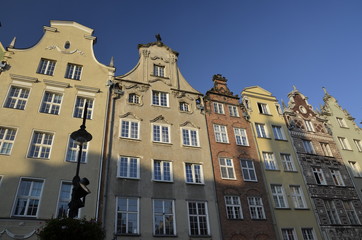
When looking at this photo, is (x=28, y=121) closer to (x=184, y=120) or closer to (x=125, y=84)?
(x=125, y=84)

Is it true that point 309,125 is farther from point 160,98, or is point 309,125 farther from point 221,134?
point 160,98

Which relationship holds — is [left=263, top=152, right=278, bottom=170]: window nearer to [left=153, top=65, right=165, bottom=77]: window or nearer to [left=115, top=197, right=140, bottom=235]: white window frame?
[left=153, top=65, right=165, bottom=77]: window

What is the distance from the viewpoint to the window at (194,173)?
69.2 ft

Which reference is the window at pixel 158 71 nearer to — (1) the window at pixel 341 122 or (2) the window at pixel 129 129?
(2) the window at pixel 129 129

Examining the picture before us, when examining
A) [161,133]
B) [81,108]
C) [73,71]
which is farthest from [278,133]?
[73,71]

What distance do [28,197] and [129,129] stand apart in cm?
810

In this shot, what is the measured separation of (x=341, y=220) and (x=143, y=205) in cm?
1721

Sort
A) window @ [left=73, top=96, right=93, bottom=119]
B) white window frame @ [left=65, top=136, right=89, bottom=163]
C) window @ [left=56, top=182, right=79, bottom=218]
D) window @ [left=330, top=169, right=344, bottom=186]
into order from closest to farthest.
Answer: window @ [left=56, top=182, right=79, bottom=218], white window frame @ [left=65, top=136, right=89, bottom=163], window @ [left=73, top=96, right=93, bottom=119], window @ [left=330, top=169, right=344, bottom=186]

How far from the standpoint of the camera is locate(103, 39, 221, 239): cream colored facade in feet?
59.7

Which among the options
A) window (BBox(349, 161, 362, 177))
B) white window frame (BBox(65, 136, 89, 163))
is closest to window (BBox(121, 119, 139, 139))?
white window frame (BBox(65, 136, 89, 163))

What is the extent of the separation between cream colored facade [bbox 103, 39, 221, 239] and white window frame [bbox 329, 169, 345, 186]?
44.4ft

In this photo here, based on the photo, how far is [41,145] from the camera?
1845 centimetres

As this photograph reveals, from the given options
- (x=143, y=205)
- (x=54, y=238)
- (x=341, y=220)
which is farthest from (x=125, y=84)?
(x=341, y=220)

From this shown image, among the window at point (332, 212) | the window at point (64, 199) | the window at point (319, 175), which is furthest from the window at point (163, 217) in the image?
the window at point (319, 175)
